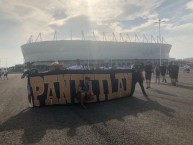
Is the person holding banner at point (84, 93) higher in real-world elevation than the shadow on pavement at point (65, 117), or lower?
higher

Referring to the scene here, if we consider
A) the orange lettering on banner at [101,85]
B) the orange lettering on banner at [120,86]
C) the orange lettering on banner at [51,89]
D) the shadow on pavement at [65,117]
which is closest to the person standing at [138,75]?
the orange lettering on banner at [120,86]

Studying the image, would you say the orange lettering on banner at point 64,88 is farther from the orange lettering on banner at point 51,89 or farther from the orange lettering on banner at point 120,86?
the orange lettering on banner at point 120,86

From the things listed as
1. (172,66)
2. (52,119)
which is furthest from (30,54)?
(52,119)

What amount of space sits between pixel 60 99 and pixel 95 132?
4.66 metres

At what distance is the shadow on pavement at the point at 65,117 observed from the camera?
7141 mm

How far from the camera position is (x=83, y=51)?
142875mm

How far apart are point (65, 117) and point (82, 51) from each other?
135 metres

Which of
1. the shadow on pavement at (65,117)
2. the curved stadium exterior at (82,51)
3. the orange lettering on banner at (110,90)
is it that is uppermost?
the curved stadium exterior at (82,51)

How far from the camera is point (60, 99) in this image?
1106cm

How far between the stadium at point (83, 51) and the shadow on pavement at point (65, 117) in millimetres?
122017

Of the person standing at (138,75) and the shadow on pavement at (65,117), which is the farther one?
the person standing at (138,75)

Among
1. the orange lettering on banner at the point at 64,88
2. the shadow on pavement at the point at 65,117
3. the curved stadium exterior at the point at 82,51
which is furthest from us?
the curved stadium exterior at the point at 82,51

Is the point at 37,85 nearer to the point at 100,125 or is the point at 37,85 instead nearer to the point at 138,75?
the point at 100,125

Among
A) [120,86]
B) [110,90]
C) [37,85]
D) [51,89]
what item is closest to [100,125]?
[51,89]
